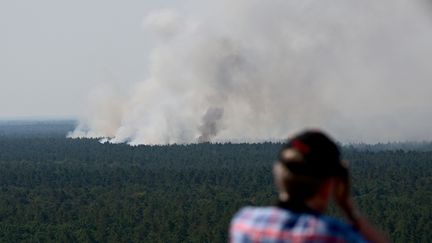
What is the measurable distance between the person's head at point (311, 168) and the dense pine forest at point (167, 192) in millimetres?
69769

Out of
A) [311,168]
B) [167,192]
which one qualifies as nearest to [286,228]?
[311,168]

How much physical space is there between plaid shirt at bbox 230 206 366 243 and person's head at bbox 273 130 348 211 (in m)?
0.16

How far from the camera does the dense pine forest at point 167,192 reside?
83.0 m

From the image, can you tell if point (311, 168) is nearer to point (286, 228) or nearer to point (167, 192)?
point (286, 228)

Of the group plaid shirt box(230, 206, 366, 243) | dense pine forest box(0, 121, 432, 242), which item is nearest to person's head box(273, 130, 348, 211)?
plaid shirt box(230, 206, 366, 243)

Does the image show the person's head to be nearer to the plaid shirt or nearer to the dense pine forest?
the plaid shirt

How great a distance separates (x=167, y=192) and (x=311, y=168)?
4435 inches

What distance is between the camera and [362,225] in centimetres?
620

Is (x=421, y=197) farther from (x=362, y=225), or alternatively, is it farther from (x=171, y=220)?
(x=362, y=225)

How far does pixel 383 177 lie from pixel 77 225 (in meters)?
56.8

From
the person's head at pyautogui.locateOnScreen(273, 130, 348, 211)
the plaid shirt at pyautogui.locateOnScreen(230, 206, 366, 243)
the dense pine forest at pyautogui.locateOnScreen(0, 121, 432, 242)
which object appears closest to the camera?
the plaid shirt at pyautogui.locateOnScreen(230, 206, 366, 243)

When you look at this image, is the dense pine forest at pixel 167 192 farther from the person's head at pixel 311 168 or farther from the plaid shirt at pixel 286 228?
the person's head at pixel 311 168

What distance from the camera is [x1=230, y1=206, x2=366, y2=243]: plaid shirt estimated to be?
6.09m

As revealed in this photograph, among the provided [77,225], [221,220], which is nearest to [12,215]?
[77,225]
